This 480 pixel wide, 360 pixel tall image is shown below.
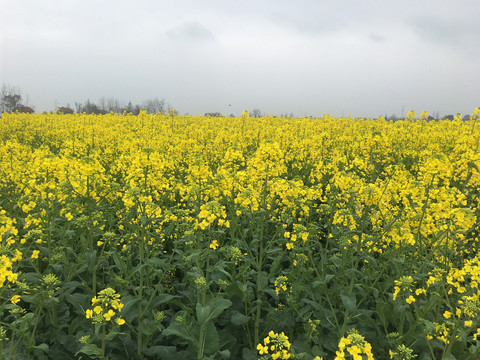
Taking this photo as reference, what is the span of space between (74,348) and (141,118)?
17327 millimetres

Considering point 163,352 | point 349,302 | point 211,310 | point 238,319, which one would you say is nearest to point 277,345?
point 211,310

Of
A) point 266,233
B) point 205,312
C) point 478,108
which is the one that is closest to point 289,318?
point 205,312

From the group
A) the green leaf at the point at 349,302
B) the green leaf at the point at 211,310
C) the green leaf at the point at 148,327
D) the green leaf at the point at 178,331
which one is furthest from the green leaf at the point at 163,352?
the green leaf at the point at 349,302

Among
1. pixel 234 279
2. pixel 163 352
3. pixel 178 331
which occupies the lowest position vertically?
pixel 163 352

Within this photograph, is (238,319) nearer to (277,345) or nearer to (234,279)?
(234,279)

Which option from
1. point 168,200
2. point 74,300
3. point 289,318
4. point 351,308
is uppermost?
point 168,200

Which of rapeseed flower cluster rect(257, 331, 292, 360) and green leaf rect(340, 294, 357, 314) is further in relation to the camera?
green leaf rect(340, 294, 357, 314)

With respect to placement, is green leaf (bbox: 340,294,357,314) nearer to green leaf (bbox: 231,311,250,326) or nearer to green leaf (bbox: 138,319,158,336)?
green leaf (bbox: 231,311,250,326)

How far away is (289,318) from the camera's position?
308cm

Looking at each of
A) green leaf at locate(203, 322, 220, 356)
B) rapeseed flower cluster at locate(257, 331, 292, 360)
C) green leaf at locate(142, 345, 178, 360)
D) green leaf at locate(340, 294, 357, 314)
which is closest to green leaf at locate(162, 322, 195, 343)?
green leaf at locate(203, 322, 220, 356)

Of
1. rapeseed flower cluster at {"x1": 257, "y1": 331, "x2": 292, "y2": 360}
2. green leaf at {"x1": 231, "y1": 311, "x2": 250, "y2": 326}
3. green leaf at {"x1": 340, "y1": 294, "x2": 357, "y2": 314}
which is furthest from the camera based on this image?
green leaf at {"x1": 231, "y1": 311, "x2": 250, "y2": 326}

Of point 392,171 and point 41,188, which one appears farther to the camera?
point 392,171

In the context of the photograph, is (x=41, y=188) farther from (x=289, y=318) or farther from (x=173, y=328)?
(x=289, y=318)

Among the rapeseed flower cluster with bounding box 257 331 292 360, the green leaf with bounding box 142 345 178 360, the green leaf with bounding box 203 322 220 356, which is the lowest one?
the green leaf with bounding box 142 345 178 360
